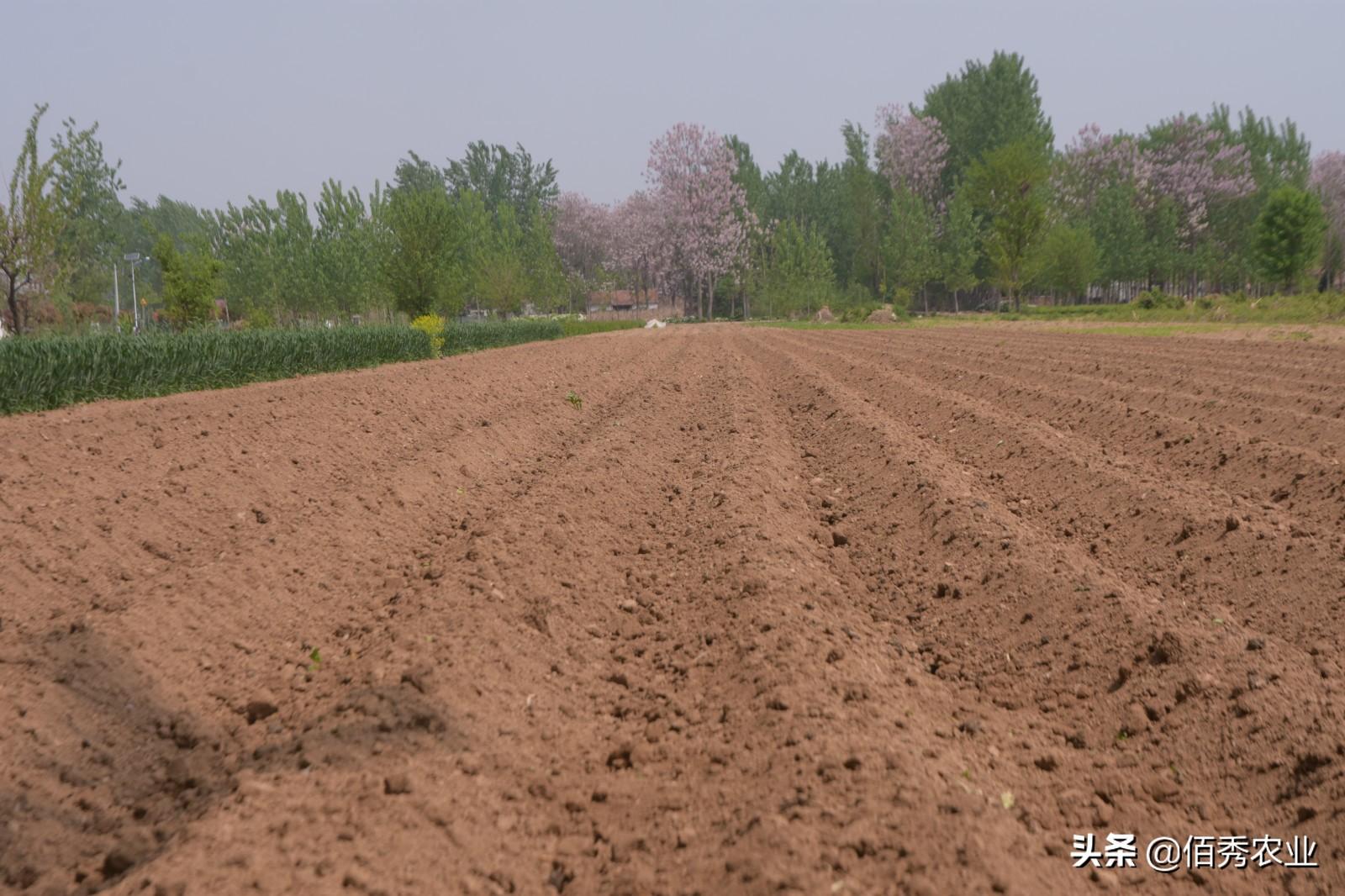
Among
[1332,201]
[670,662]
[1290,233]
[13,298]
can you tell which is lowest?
[670,662]

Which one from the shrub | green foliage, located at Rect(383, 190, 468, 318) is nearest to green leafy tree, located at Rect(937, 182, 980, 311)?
green foliage, located at Rect(383, 190, 468, 318)

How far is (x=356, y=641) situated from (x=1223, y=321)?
2665 cm

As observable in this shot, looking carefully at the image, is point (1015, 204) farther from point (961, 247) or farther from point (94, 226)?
point (94, 226)

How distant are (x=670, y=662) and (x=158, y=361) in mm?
11750

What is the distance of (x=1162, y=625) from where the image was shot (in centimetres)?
351

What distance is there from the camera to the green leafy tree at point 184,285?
24.7 m

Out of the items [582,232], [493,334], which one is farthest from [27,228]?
[582,232]

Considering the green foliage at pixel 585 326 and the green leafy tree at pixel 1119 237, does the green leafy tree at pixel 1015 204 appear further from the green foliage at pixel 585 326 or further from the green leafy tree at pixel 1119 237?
the green foliage at pixel 585 326

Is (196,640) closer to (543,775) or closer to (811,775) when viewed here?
(543,775)

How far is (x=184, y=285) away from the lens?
2461 cm

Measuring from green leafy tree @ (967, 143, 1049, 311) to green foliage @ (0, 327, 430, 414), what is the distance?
113ft

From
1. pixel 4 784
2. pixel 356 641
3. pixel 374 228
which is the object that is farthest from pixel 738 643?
pixel 374 228

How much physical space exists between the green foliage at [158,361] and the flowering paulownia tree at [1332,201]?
169ft

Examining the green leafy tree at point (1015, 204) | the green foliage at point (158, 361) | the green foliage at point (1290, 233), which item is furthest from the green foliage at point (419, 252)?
the green foliage at point (1290, 233)
